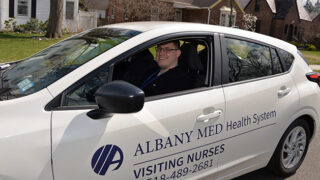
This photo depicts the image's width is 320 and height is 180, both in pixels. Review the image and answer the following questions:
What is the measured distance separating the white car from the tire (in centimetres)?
1

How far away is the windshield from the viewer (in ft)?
8.40

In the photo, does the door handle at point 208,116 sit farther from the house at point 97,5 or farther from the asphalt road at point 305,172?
the house at point 97,5

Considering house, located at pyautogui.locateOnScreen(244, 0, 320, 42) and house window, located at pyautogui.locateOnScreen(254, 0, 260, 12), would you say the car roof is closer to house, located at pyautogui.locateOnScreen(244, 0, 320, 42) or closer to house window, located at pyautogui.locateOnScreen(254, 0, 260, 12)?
house, located at pyautogui.locateOnScreen(244, 0, 320, 42)

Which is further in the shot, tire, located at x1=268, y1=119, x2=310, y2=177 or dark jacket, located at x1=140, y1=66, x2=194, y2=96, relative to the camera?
tire, located at x1=268, y1=119, x2=310, y2=177

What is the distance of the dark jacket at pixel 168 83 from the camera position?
300 cm

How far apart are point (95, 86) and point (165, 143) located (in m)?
0.68

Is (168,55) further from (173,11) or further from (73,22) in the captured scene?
(173,11)

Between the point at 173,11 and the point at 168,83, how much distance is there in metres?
36.7

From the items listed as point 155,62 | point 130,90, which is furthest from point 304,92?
point 130,90

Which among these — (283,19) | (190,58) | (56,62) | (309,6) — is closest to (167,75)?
(190,58)

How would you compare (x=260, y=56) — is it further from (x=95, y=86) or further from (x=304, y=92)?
Answer: (x=95, y=86)

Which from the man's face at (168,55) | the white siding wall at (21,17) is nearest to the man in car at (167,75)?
the man's face at (168,55)

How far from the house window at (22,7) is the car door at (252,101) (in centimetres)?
2394

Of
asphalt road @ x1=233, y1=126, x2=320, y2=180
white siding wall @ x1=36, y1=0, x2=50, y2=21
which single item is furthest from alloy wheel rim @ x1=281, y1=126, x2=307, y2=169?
white siding wall @ x1=36, y1=0, x2=50, y2=21
